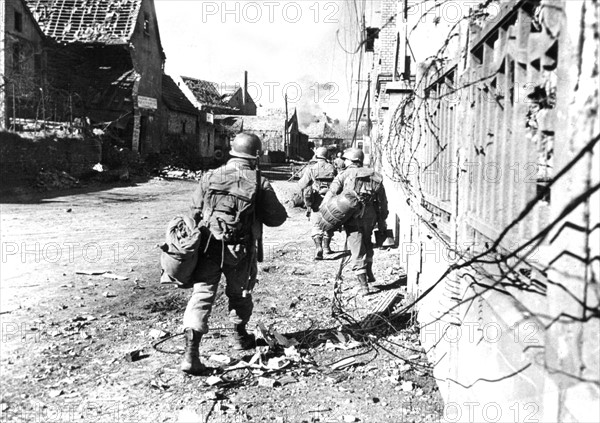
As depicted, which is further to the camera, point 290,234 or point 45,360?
point 290,234

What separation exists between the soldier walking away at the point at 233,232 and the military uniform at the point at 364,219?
2.59 meters

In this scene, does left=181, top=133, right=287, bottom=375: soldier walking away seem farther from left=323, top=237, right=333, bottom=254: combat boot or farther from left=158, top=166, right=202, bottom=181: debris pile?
left=158, top=166, right=202, bottom=181: debris pile

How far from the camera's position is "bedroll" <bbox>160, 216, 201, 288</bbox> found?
15.4ft

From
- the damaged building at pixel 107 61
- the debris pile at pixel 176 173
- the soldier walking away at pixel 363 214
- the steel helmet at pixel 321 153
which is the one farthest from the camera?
the damaged building at pixel 107 61

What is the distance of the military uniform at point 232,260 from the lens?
4.86 m

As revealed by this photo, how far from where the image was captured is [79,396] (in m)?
4.16

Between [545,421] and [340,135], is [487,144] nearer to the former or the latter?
[545,421]

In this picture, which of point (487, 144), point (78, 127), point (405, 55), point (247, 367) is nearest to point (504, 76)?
point (487, 144)

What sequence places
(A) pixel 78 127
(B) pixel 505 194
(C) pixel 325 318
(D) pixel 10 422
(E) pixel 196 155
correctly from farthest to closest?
(E) pixel 196 155
(A) pixel 78 127
(C) pixel 325 318
(D) pixel 10 422
(B) pixel 505 194

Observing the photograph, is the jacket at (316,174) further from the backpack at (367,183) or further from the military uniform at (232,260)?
the military uniform at (232,260)

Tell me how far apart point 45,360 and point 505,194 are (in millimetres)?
Answer: 3953

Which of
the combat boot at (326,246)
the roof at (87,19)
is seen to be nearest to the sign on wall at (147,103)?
the roof at (87,19)

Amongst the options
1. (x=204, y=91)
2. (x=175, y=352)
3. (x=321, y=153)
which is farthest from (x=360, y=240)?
(x=204, y=91)

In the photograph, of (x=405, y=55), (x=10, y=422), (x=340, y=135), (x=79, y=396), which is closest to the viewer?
(x=10, y=422)
